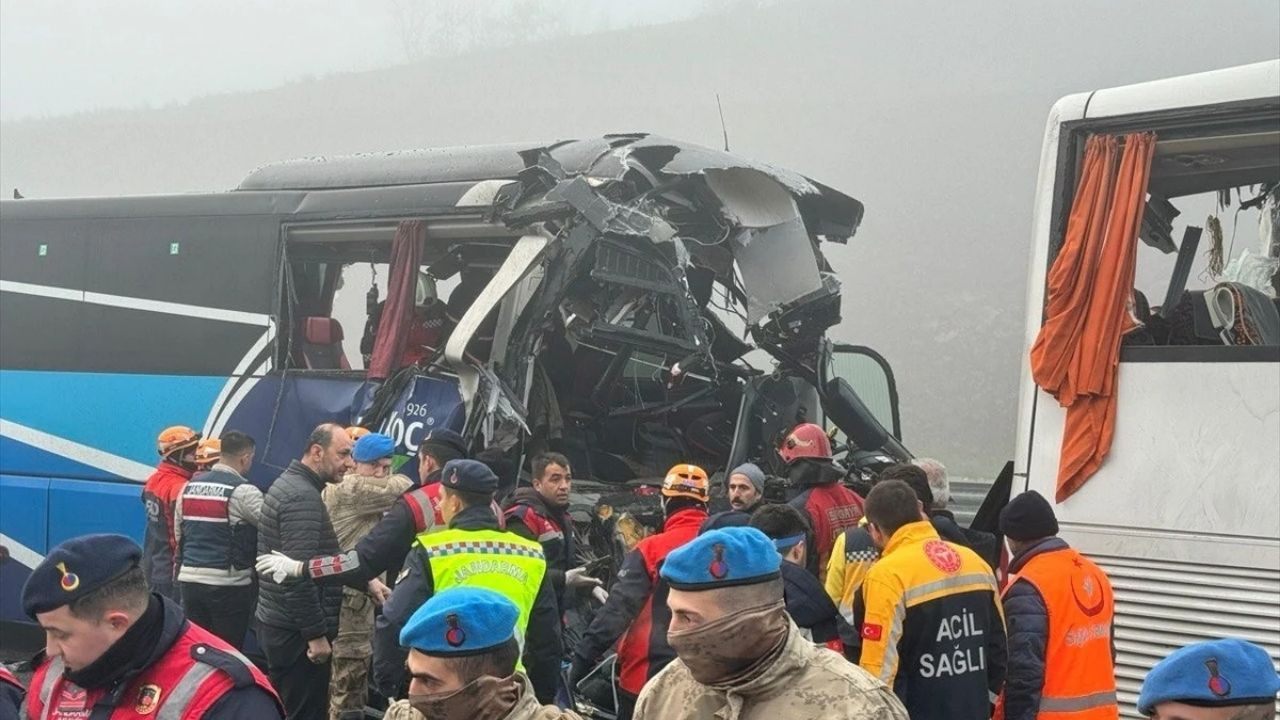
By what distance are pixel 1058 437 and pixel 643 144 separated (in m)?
3.19

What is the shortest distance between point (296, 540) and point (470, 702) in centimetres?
397

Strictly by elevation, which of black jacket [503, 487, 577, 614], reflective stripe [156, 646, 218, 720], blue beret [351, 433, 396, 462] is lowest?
black jacket [503, 487, 577, 614]

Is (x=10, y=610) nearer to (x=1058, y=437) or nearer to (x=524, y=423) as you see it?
(x=524, y=423)

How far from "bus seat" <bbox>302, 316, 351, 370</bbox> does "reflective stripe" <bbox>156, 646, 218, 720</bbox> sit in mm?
6142

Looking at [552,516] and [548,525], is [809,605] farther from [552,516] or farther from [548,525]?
[552,516]

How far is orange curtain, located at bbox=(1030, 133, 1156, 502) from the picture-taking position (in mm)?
5645

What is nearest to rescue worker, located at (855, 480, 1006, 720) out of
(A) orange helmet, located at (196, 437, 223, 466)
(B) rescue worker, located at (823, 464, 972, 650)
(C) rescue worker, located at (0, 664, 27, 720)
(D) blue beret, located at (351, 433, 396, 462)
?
(B) rescue worker, located at (823, 464, 972, 650)

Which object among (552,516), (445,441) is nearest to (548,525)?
(552,516)

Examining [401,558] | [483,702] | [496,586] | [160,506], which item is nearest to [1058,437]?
[496,586]

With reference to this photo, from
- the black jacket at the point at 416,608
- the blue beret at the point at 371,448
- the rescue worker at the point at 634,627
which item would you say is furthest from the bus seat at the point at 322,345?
the rescue worker at the point at 634,627

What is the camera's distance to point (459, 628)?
2.88 m

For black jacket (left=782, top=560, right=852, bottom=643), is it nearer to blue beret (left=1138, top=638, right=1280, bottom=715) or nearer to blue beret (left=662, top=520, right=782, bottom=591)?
blue beret (left=662, top=520, right=782, bottom=591)

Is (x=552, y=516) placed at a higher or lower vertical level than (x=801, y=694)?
lower

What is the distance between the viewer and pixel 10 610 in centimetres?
977
